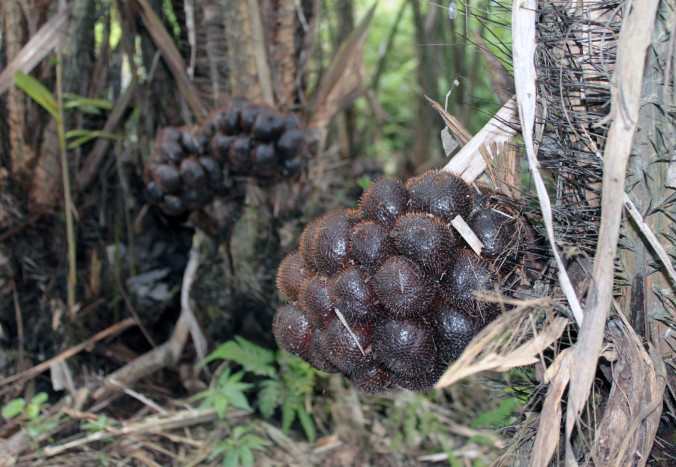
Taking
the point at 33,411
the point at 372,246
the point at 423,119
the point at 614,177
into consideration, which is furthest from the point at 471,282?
the point at 423,119

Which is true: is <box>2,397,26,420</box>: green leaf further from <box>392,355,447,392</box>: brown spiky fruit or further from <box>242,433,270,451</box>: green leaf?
<box>392,355,447,392</box>: brown spiky fruit

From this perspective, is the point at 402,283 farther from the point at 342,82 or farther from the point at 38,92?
the point at 38,92

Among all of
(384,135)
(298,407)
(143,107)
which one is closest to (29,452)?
(298,407)

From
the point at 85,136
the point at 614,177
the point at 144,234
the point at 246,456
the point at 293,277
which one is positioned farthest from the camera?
the point at 144,234

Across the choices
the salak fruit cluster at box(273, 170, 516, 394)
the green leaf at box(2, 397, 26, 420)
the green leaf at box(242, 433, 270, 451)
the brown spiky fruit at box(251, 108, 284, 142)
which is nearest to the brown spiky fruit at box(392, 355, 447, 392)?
the salak fruit cluster at box(273, 170, 516, 394)

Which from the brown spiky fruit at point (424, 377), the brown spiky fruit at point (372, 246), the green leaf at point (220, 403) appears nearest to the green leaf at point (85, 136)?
the green leaf at point (220, 403)

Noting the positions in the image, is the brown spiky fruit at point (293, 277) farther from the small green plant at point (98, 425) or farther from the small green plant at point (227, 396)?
the small green plant at point (98, 425)
